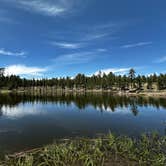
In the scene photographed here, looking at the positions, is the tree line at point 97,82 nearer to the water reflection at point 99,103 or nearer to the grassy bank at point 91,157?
the water reflection at point 99,103

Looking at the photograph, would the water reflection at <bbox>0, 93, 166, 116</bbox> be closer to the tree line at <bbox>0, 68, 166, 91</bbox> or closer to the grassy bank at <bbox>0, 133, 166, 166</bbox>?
the grassy bank at <bbox>0, 133, 166, 166</bbox>

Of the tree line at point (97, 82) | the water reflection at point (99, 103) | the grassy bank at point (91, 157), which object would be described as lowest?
the water reflection at point (99, 103)

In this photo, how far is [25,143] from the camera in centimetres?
1866

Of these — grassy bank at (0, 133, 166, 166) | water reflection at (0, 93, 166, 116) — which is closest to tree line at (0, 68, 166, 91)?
water reflection at (0, 93, 166, 116)

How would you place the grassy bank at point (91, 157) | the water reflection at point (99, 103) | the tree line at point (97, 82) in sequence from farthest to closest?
1. the tree line at point (97, 82)
2. the water reflection at point (99, 103)
3. the grassy bank at point (91, 157)

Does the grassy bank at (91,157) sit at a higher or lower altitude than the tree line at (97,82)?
lower

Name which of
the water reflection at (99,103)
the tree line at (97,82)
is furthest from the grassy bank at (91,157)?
the tree line at (97,82)

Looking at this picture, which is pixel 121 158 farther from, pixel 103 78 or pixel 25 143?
pixel 103 78

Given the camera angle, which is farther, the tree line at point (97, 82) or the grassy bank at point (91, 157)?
the tree line at point (97, 82)

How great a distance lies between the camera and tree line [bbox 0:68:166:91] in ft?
424

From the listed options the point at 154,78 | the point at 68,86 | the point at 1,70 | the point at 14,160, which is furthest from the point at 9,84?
the point at 14,160

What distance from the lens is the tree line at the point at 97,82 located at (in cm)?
12938

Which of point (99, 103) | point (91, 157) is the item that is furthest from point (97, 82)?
point (91, 157)

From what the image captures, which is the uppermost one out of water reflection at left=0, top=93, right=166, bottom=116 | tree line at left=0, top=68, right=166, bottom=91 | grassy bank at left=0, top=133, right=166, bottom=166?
tree line at left=0, top=68, right=166, bottom=91
